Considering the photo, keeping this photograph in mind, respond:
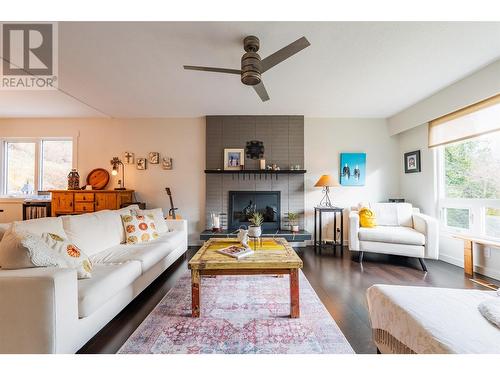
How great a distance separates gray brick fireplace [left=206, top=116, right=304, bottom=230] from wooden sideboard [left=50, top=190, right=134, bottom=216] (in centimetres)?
164

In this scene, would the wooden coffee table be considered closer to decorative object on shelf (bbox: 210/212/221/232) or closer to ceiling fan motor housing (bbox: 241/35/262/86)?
ceiling fan motor housing (bbox: 241/35/262/86)

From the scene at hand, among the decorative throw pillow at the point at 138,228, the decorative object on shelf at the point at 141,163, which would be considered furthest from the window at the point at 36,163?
the decorative throw pillow at the point at 138,228

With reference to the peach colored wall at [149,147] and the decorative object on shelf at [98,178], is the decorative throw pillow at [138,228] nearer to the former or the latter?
the peach colored wall at [149,147]

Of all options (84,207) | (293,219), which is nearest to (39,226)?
(84,207)

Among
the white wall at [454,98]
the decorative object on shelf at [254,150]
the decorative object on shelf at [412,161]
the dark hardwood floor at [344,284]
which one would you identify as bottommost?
the dark hardwood floor at [344,284]

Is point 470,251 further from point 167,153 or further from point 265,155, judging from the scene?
point 167,153

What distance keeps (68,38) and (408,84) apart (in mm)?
3857

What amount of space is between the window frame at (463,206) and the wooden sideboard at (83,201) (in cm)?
530

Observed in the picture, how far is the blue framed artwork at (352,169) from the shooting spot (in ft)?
13.5

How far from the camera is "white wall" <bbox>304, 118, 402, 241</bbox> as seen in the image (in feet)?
13.6

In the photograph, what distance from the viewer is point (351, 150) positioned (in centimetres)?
417

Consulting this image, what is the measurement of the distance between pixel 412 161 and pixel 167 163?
4.54m

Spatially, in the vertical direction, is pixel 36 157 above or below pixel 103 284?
above
